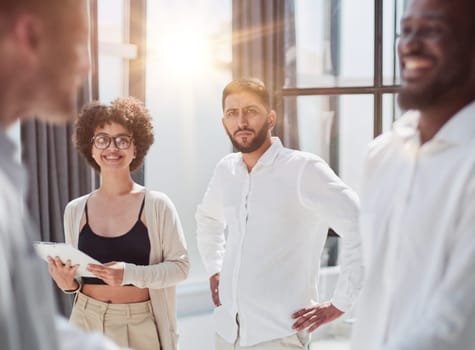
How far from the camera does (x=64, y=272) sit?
2.68 metres

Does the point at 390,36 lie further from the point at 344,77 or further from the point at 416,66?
the point at 416,66

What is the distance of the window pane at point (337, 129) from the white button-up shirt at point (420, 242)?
2477 mm

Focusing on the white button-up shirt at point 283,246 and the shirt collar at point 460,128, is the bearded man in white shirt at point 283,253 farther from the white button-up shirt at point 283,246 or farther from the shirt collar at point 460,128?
the shirt collar at point 460,128

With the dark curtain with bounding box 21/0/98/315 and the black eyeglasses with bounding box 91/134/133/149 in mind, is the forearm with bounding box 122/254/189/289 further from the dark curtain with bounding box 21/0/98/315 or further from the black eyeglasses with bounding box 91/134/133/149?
the dark curtain with bounding box 21/0/98/315

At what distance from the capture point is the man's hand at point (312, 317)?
2709 mm

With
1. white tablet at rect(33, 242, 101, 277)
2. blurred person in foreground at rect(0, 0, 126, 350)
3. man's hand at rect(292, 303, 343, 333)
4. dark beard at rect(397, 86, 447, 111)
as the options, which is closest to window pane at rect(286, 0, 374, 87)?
man's hand at rect(292, 303, 343, 333)

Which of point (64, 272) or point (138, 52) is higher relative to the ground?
point (138, 52)

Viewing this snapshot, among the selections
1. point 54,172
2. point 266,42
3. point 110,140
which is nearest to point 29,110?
point 110,140

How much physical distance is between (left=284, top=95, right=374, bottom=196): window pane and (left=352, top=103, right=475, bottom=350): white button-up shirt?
8.13ft

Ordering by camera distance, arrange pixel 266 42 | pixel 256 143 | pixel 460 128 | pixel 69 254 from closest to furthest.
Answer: pixel 460 128 < pixel 69 254 < pixel 256 143 < pixel 266 42

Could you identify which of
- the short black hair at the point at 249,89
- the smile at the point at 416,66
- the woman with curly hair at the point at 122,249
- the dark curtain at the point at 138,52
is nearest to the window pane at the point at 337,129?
the dark curtain at the point at 138,52

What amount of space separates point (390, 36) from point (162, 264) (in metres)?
→ 2.19

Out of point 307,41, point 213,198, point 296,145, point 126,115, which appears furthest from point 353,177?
point 126,115

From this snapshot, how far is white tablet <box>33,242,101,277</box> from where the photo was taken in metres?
2.58
